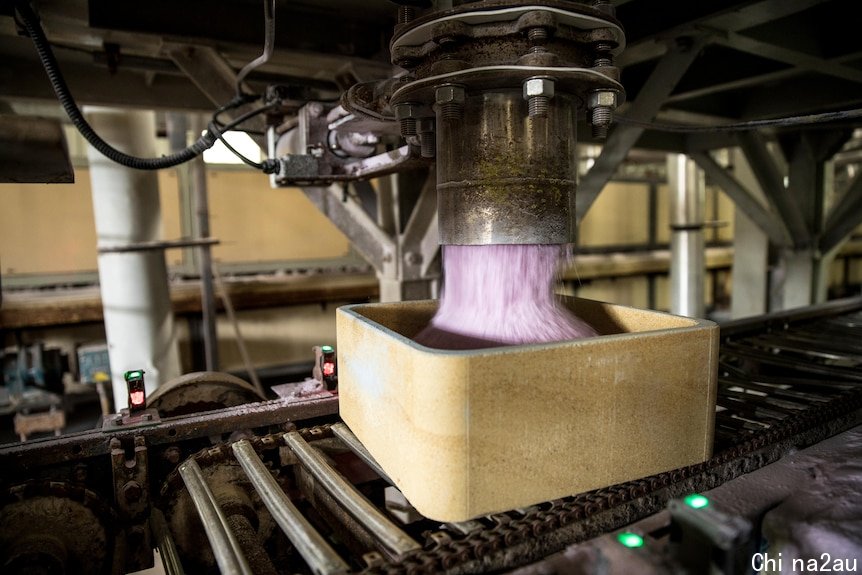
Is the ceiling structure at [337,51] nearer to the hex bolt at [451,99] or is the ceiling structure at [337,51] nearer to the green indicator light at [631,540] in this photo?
the hex bolt at [451,99]

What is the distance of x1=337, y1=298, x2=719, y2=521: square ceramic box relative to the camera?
907mm

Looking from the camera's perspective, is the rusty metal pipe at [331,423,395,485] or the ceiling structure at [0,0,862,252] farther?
the ceiling structure at [0,0,862,252]

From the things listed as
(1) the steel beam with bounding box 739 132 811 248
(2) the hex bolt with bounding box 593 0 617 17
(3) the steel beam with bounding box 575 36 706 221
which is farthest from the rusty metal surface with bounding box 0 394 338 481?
(1) the steel beam with bounding box 739 132 811 248

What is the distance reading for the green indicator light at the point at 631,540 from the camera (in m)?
0.93

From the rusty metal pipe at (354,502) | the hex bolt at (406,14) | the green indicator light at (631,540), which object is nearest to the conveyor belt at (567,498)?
the rusty metal pipe at (354,502)

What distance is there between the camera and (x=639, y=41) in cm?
251

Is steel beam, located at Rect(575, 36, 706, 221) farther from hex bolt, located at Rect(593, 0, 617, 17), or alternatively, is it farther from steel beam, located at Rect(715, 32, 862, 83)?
hex bolt, located at Rect(593, 0, 617, 17)

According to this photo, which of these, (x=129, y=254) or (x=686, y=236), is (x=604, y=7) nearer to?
(x=129, y=254)

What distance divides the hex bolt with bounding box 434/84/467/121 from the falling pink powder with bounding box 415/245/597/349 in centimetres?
29

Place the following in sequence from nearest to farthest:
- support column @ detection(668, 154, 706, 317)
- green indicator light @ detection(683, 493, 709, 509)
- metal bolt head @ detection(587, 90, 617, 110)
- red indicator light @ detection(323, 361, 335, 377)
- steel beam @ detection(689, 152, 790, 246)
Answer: green indicator light @ detection(683, 493, 709, 509), metal bolt head @ detection(587, 90, 617, 110), red indicator light @ detection(323, 361, 335, 377), steel beam @ detection(689, 152, 790, 246), support column @ detection(668, 154, 706, 317)

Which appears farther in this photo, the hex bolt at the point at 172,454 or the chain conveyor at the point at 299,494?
the hex bolt at the point at 172,454

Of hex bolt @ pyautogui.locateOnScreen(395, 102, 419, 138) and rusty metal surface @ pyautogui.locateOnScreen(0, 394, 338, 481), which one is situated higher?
hex bolt @ pyautogui.locateOnScreen(395, 102, 419, 138)

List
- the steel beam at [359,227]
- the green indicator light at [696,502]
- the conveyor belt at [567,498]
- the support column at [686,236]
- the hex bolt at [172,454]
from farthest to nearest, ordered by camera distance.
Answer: the support column at [686,236] → the steel beam at [359,227] → the hex bolt at [172,454] → the conveyor belt at [567,498] → the green indicator light at [696,502]

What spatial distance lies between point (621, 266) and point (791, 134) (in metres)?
3.67
